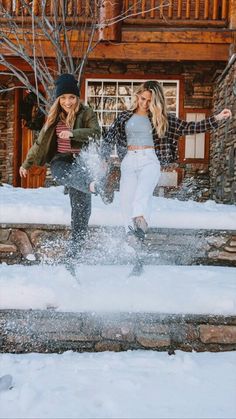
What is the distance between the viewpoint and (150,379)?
2.65 meters

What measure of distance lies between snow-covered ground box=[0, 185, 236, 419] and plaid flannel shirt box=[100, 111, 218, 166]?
831 mm

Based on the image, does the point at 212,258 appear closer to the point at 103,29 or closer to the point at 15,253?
the point at 15,253

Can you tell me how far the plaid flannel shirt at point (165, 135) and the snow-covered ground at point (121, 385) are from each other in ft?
5.31

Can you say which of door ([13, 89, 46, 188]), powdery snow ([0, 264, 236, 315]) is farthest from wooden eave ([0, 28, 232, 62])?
powdery snow ([0, 264, 236, 315])

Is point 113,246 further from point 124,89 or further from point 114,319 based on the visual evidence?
point 124,89

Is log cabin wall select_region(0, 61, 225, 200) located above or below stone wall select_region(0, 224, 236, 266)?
above

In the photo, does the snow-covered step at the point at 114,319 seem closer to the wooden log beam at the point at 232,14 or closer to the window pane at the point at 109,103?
the wooden log beam at the point at 232,14

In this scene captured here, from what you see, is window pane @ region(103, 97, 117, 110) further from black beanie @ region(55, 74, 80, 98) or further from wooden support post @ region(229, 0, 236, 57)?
black beanie @ region(55, 74, 80, 98)

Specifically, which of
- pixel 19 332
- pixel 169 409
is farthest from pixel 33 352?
pixel 169 409

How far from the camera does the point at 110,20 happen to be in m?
7.51

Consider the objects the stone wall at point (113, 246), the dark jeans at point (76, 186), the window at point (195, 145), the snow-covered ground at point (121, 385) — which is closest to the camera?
the snow-covered ground at point (121, 385)

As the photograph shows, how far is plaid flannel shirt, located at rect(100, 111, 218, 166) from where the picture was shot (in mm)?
3795

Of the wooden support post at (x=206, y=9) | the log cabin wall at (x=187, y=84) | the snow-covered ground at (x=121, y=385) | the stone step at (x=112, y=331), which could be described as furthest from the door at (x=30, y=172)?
the snow-covered ground at (x=121, y=385)

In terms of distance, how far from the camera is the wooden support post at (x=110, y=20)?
24.9 ft
